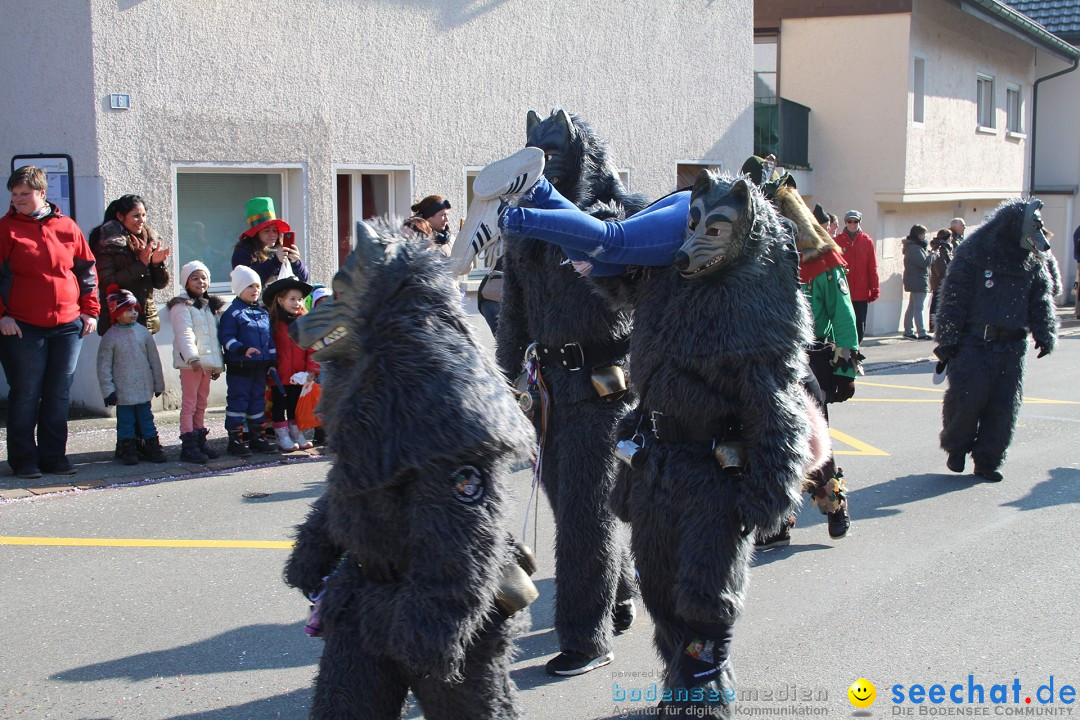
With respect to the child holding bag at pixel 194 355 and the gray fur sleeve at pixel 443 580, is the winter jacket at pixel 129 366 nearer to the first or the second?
the child holding bag at pixel 194 355

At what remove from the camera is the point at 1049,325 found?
→ 8117mm

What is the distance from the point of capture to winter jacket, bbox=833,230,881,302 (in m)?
15.8

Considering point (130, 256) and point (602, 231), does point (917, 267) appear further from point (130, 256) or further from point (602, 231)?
point (602, 231)

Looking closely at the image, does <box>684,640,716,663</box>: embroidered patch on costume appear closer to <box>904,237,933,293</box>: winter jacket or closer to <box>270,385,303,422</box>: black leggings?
<box>270,385,303,422</box>: black leggings

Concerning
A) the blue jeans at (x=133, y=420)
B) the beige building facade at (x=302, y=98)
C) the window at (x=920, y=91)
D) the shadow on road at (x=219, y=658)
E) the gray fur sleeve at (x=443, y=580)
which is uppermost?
the window at (x=920, y=91)

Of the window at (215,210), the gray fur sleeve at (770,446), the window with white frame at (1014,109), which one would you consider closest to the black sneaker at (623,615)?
the gray fur sleeve at (770,446)

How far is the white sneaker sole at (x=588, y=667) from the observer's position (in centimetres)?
464

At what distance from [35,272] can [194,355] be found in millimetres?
1302

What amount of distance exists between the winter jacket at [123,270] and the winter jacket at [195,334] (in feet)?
0.73

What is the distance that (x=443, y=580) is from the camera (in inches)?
113

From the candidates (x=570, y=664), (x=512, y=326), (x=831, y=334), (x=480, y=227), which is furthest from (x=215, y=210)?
(x=480, y=227)

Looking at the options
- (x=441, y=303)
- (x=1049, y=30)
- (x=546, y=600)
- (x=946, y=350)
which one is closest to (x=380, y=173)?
(x=946, y=350)

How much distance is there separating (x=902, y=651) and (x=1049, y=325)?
4.10 m

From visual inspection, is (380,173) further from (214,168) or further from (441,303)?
(441,303)
